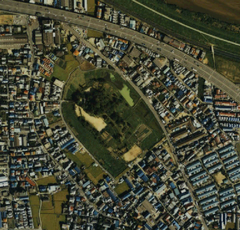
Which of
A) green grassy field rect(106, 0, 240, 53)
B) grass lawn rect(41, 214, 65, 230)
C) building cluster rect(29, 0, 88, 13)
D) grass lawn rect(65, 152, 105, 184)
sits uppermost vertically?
building cluster rect(29, 0, 88, 13)

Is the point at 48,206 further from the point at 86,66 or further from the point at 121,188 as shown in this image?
the point at 86,66

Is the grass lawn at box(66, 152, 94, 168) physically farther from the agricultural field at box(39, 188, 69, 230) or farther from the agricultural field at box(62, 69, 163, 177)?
the agricultural field at box(39, 188, 69, 230)

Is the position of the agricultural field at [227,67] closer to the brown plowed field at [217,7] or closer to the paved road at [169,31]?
the paved road at [169,31]

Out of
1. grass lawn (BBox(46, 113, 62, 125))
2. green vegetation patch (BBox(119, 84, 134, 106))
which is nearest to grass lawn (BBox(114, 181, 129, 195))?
green vegetation patch (BBox(119, 84, 134, 106))

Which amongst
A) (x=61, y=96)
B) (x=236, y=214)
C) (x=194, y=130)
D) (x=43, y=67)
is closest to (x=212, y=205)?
(x=236, y=214)

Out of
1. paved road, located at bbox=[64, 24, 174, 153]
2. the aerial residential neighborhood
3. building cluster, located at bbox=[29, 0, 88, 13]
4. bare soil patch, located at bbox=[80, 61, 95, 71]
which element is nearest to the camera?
the aerial residential neighborhood

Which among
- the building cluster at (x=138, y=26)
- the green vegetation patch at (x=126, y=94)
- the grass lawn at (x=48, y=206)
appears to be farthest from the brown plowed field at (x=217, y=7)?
the grass lawn at (x=48, y=206)

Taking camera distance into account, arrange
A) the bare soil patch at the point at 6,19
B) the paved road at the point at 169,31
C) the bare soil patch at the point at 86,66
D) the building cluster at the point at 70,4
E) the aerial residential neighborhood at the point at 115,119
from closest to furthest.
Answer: the bare soil patch at the point at 6,19 < the aerial residential neighborhood at the point at 115,119 < the building cluster at the point at 70,4 < the bare soil patch at the point at 86,66 < the paved road at the point at 169,31
